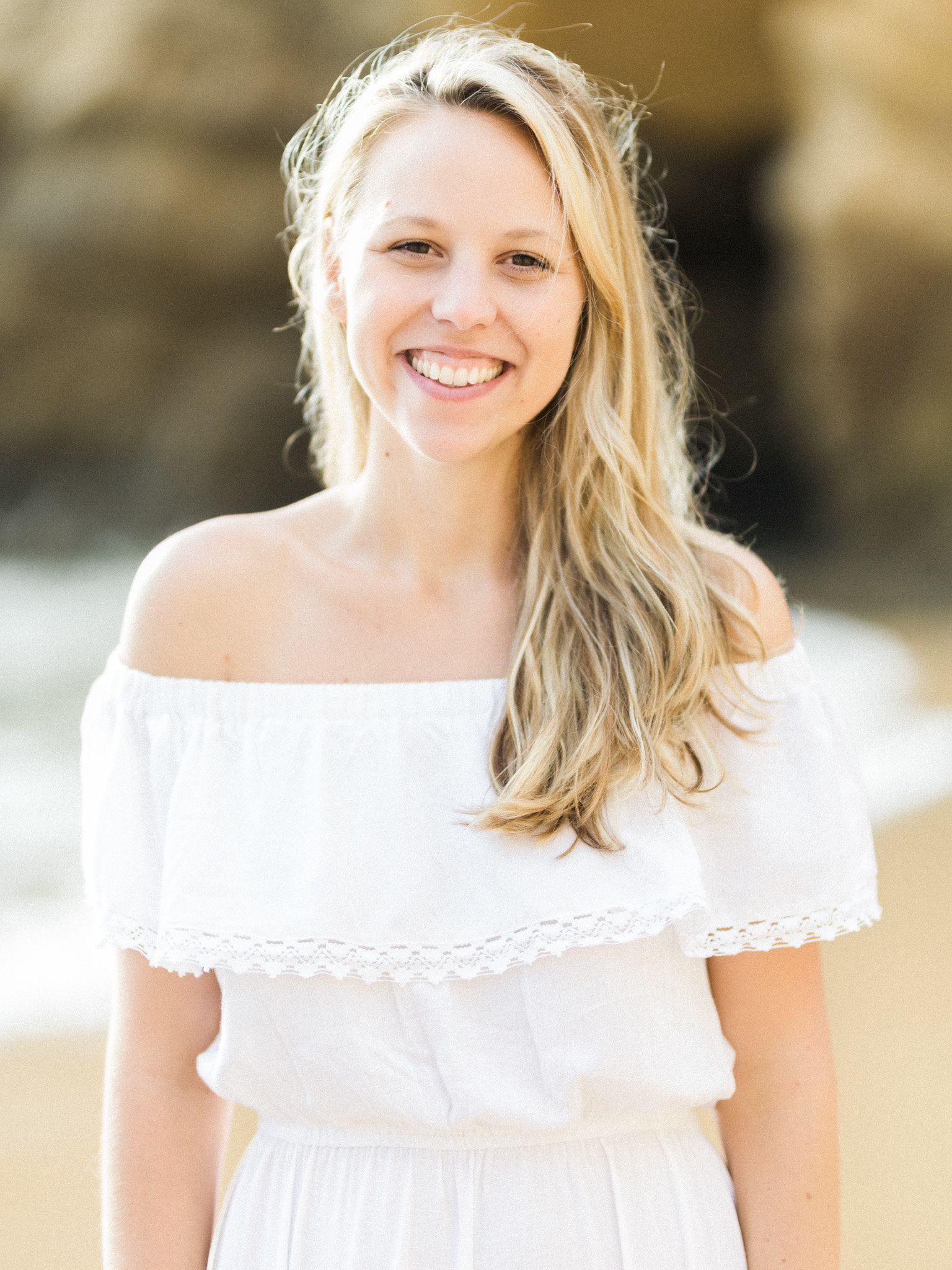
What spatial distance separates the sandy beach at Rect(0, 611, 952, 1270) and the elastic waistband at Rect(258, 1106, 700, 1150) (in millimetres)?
1159

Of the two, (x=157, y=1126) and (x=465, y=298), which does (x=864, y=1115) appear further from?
(x=465, y=298)

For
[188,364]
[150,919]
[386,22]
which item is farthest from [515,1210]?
[188,364]

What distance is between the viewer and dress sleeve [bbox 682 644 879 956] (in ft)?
3.98

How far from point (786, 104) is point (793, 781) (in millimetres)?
8941

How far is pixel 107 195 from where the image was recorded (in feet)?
30.2

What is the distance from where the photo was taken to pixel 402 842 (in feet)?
3.87

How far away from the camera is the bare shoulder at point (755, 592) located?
1.28 m

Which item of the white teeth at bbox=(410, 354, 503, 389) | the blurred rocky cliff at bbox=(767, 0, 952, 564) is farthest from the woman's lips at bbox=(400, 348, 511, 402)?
the blurred rocky cliff at bbox=(767, 0, 952, 564)

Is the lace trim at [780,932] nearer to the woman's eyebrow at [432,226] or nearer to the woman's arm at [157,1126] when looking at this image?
the woman's arm at [157,1126]

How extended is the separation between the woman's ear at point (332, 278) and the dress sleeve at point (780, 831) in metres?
0.51

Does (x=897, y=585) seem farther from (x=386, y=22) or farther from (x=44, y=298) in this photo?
(x=44, y=298)

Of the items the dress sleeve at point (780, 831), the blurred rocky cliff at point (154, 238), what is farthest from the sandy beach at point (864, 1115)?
the blurred rocky cliff at point (154, 238)

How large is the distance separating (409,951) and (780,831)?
34cm

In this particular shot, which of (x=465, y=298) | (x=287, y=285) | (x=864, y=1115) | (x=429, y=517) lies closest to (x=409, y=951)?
(x=429, y=517)
